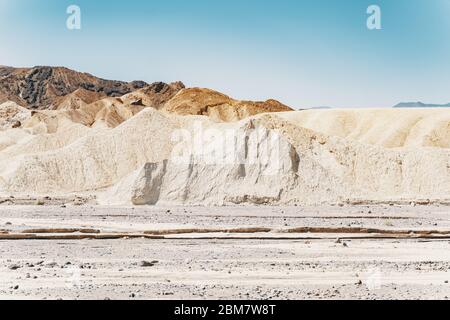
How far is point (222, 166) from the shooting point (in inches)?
1649

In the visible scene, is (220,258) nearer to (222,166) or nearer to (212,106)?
(222,166)

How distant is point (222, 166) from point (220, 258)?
79.3ft

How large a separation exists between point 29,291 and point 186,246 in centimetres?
791

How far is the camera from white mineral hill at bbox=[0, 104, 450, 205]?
41.3 m

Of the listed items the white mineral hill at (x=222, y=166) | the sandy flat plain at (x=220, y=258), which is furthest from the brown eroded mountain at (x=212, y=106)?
the sandy flat plain at (x=220, y=258)

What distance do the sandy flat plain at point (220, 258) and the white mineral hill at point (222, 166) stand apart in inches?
375

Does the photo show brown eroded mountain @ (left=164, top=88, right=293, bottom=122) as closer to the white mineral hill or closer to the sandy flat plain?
the white mineral hill

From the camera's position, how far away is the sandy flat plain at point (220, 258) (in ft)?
43.5

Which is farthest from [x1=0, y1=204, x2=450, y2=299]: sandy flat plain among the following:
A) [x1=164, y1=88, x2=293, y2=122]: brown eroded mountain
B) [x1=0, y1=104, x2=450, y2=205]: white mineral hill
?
[x1=164, y1=88, x2=293, y2=122]: brown eroded mountain

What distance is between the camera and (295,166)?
146 ft

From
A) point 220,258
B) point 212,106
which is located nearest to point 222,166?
point 220,258

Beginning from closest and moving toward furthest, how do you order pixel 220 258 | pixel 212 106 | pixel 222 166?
1. pixel 220 258
2. pixel 222 166
3. pixel 212 106
